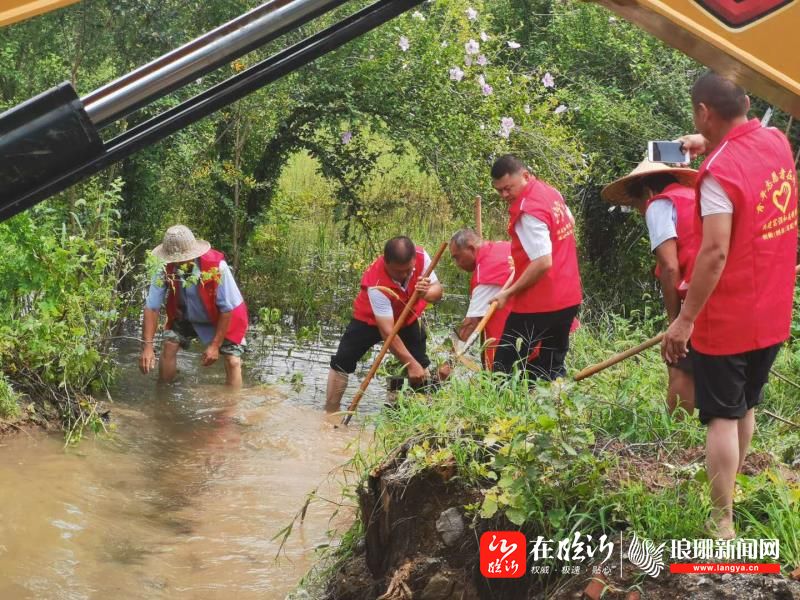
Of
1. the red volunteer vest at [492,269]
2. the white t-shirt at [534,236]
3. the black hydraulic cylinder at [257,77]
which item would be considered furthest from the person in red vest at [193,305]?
the black hydraulic cylinder at [257,77]

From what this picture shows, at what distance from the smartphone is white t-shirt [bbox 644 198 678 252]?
22 centimetres

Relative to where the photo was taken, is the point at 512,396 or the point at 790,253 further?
the point at 512,396

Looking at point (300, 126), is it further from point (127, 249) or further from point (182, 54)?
point (182, 54)

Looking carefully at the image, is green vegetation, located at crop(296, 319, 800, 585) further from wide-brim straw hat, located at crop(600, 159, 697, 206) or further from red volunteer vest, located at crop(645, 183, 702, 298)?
wide-brim straw hat, located at crop(600, 159, 697, 206)

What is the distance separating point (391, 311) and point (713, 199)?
4.28 m

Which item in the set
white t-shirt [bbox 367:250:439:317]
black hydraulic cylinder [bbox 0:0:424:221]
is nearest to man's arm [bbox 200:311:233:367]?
white t-shirt [bbox 367:250:439:317]

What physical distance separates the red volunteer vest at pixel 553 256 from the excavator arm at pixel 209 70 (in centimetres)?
388

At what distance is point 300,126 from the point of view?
11234 mm

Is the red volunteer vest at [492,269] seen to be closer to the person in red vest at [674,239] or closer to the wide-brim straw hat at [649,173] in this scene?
the wide-brim straw hat at [649,173]

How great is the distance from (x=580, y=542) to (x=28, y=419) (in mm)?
4324

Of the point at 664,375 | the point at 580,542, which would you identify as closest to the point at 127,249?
the point at 664,375

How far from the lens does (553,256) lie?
645 cm

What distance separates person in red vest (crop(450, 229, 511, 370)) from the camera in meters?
7.33

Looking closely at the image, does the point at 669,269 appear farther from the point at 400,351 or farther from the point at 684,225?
the point at 400,351
